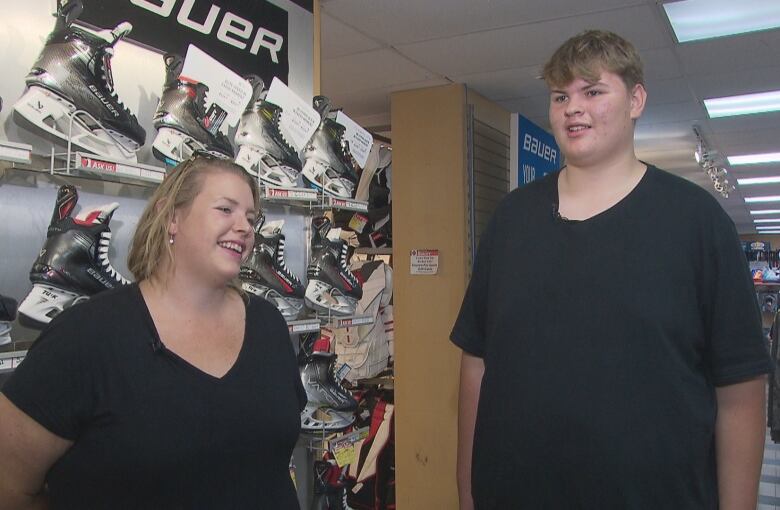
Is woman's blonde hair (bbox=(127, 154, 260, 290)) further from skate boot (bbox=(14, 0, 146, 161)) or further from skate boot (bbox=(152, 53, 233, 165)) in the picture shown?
skate boot (bbox=(152, 53, 233, 165))

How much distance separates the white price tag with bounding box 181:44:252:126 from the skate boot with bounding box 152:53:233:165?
3cm

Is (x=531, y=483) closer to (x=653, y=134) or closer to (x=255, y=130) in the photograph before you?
(x=255, y=130)

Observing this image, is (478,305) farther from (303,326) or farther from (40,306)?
(40,306)

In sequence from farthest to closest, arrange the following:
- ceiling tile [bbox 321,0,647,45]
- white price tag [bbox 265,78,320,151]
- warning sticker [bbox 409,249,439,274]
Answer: warning sticker [bbox 409,249,439,274]
ceiling tile [bbox 321,0,647,45]
white price tag [bbox 265,78,320,151]

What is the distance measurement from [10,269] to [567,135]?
1.57m

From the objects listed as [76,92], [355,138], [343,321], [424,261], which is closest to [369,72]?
[424,261]

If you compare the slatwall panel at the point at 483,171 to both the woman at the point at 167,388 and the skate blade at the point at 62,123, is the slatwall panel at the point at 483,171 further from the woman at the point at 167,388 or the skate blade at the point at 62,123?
the woman at the point at 167,388

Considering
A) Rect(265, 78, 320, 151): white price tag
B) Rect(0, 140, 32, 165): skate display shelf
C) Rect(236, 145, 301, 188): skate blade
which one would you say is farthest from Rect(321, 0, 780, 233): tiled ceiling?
Rect(0, 140, 32, 165): skate display shelf

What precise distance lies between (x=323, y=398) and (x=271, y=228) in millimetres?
715

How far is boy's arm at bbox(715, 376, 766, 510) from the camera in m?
1.47

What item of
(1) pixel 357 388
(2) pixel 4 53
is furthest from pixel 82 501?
(1) pixel 357 388

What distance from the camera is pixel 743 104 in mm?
4891

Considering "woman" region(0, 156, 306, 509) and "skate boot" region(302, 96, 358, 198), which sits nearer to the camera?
"woman" region(0, 156, 306, 509)

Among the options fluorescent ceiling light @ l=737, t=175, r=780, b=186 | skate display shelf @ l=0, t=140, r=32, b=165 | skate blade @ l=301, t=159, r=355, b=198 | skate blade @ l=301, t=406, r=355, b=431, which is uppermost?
fluorescent ceiling light @ l=737, t=175, r=780, b=186
